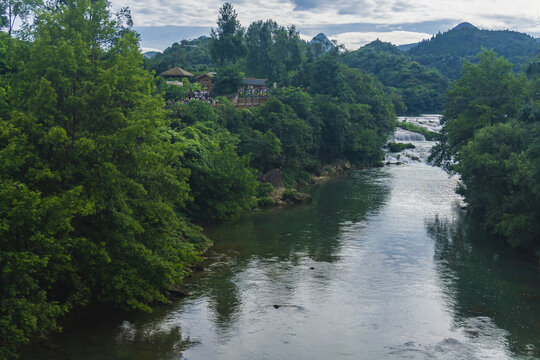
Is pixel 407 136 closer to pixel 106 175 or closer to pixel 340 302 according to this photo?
pixel 340 302

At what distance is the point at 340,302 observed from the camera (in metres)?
25.8

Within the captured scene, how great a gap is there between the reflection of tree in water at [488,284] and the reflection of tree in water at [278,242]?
742 centimetres

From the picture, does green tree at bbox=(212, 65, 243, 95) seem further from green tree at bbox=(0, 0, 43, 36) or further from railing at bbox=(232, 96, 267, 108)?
green tree at bbox=(0, 0, 43, 36)

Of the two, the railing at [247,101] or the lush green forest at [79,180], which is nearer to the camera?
the lush green forest at [79,180]

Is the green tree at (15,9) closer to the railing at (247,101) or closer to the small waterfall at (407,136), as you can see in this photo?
the railing at (247,101)

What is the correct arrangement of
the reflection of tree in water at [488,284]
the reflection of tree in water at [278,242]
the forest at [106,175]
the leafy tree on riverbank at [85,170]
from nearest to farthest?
the forest at [106,175] → the leafy tree on riverbank at [85,170] → the reflection of tree in water at [488,284] → the reflection of tree in water at [278,242]

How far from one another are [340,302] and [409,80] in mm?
138112

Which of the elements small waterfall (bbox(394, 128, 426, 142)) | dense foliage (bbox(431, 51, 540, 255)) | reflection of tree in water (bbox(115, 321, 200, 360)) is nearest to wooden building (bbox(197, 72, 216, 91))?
small waterfall (bbox(394, 128, 426, 142))

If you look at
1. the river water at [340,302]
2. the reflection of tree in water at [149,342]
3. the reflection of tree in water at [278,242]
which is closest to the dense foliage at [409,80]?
the reflection of tree in water at [278,242]

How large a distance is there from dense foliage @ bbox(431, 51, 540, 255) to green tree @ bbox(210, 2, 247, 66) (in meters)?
53.1

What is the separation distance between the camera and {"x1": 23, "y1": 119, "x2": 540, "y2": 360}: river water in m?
21.0

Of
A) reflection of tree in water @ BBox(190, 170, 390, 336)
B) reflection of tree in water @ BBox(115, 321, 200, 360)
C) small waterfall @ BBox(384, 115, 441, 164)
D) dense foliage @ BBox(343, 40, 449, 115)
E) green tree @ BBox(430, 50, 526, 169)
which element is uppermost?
dense foliage @ BBox(343, 40, 449, 115)

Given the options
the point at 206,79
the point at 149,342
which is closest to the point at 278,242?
the point at 149,342

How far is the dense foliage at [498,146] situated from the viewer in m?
34.5
